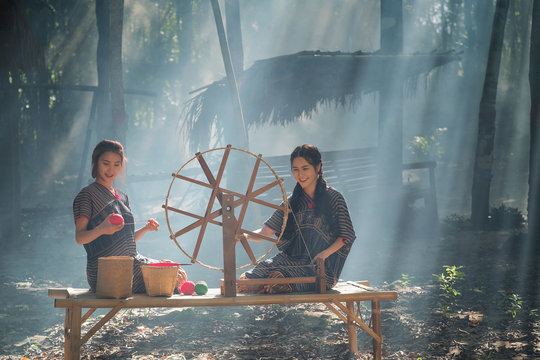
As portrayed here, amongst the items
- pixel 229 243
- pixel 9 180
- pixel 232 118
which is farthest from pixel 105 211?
pixel 9 180

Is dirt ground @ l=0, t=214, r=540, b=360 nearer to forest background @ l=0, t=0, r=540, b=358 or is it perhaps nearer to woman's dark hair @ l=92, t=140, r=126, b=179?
forest background @ l=0, t=0, r=540, b=358

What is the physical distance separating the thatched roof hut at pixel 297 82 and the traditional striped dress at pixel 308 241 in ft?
18.1

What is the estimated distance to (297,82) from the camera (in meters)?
9.70

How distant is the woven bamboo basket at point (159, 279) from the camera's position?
3.63m

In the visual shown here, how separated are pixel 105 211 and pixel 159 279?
0.64 meters

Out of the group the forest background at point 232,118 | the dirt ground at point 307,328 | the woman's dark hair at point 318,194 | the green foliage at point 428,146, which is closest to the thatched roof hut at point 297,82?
the forest background at point 232,118

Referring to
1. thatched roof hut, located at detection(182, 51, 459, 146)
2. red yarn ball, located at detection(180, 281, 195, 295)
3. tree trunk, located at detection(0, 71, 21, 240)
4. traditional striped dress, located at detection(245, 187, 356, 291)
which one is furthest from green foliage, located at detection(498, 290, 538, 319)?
tree trunk, located at detection(0, 71, 21, 240)

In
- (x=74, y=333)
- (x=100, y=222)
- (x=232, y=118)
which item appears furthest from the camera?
(x=232, y=118)

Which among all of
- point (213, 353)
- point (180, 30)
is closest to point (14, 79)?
point (213, 353)

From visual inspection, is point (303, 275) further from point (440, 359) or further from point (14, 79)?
point (14, 79)

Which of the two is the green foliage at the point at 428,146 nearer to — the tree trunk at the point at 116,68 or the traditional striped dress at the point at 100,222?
the tree trunk at the point at 116,68

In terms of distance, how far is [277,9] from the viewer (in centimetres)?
3288

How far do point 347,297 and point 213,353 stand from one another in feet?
4.80

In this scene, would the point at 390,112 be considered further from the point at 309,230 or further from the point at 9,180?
the point at 309,230
